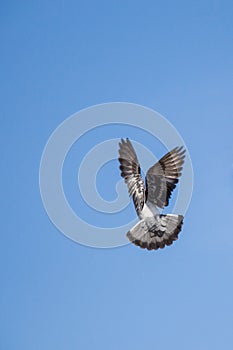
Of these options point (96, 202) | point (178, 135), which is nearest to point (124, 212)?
point (96, 202)

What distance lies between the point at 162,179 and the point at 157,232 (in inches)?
10.6

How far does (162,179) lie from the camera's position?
8.60ft

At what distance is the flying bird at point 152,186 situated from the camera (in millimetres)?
2623

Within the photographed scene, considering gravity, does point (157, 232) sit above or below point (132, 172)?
below

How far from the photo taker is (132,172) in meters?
2.65

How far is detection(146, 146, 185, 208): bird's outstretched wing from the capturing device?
8.56ft

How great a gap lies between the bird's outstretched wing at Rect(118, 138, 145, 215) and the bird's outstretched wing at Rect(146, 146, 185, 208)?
0.13 ft

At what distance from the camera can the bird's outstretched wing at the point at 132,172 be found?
2.63 m

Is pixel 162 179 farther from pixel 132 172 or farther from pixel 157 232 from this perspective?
pixel 157 232

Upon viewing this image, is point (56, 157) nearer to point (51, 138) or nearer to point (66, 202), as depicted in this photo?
point (51, 138)

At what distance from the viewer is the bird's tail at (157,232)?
267 cm

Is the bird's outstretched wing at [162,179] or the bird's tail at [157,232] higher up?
the bird's outstretched wing at [162,179]

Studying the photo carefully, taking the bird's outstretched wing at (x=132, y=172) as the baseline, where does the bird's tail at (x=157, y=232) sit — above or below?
below

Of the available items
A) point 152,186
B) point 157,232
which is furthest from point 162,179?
point 157,232
